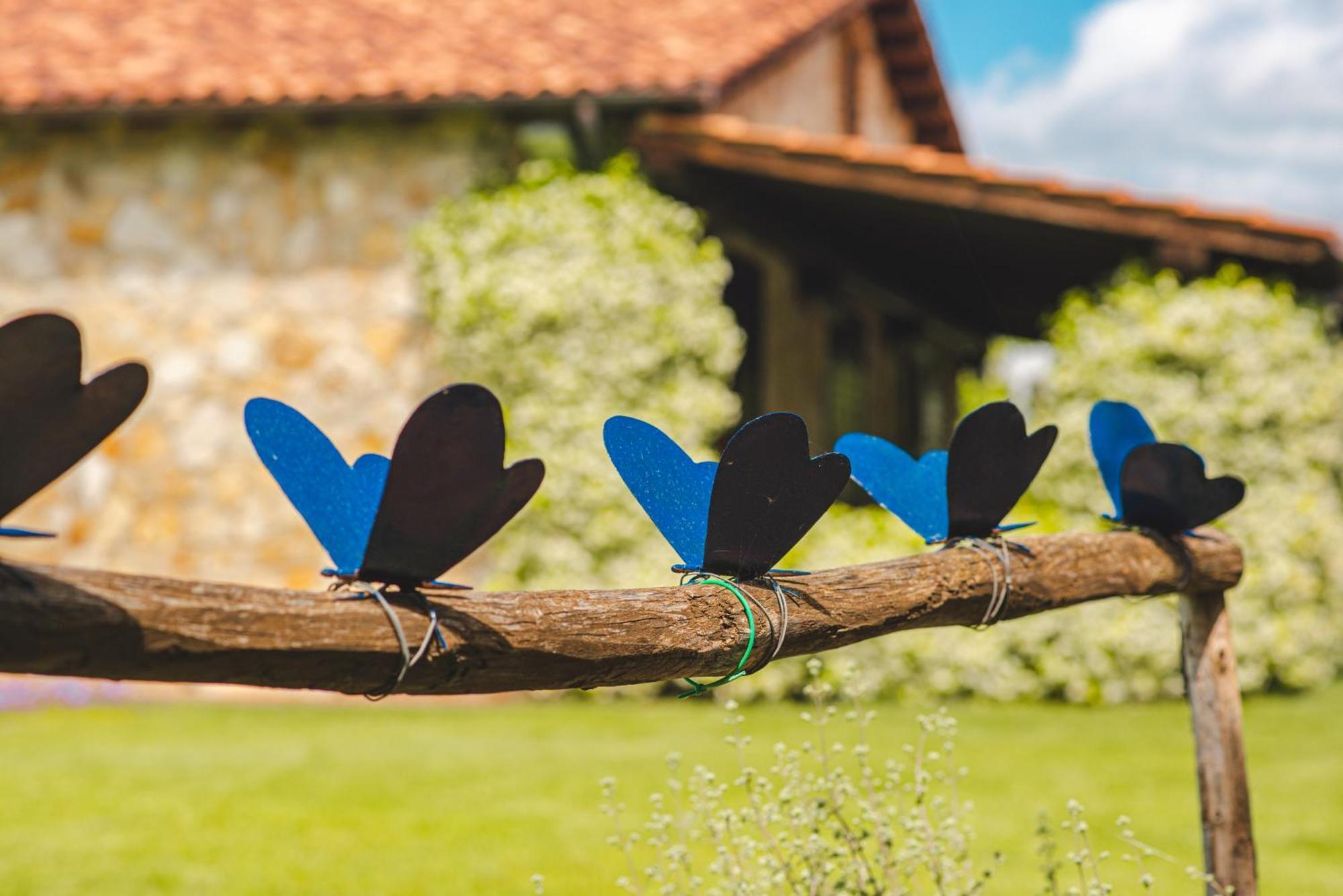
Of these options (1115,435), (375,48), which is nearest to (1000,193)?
(375,48)

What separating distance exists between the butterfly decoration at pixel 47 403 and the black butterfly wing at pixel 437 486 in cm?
32

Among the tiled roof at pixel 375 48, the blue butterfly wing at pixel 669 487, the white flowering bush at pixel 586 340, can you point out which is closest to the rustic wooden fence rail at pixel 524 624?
the blue butterfly wing at pixel 669 487

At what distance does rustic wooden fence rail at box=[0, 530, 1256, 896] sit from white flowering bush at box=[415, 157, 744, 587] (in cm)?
499

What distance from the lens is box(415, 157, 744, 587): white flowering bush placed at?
7.52 metres

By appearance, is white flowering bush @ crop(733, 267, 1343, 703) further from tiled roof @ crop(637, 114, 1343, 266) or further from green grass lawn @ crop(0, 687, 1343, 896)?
tiled roof @ crop(637, 114, 1343, 266)

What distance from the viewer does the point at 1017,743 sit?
607 centimetres

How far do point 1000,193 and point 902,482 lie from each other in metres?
5.10

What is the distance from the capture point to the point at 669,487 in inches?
74.7

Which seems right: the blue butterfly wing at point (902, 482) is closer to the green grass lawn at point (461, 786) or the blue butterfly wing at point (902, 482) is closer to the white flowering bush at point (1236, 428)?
the green grass lawn at point (461, 786)

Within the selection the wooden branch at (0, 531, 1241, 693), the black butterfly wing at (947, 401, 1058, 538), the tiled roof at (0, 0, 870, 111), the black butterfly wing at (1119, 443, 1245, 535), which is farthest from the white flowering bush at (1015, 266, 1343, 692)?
the wooden branch at (0, 531, 1241, 693)

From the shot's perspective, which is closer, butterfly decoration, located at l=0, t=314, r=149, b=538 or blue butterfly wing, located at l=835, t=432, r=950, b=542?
butterfly decoration, located at l=0, t=314, r=149, b=538

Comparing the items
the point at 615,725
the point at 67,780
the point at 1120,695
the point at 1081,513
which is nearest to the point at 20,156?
the point at 67,780

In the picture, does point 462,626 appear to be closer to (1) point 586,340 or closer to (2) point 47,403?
(2) point 47,403

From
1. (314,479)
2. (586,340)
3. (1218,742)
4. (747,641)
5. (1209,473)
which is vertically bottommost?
(1218,742)
